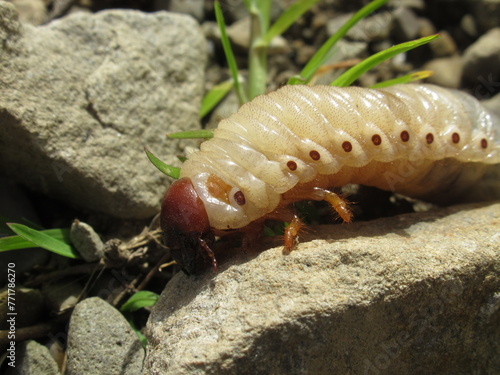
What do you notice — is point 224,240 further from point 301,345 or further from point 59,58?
point 59,58

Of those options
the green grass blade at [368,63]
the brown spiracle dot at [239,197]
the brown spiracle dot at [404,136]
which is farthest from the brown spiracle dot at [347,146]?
the green grass blade at [368,63]

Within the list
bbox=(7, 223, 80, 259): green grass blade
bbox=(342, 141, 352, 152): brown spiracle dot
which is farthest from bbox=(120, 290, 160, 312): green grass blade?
bbox=(342, 141, 352, 152): brown spiracle dot

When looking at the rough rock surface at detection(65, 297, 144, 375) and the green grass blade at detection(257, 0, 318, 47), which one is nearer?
the rough rock surface at detection(65, 297, 144, 375)

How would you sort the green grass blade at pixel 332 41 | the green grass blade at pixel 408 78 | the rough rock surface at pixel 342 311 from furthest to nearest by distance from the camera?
the green grass blade at pixel 332 41, the green grass blade at pixel 408 78, the rough rock surface at pixel 342 311

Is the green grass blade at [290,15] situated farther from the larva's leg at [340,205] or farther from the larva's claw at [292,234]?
the larva's claw at [292,234]

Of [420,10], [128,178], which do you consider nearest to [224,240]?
[128,178]

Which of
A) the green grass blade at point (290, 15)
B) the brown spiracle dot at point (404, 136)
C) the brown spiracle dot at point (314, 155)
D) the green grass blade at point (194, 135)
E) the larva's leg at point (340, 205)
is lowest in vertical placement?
the larva's leg at point (340, 205)

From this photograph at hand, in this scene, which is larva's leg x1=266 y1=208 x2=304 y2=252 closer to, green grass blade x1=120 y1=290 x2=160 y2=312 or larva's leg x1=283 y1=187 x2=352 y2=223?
larva's leg x1=283 y1=187 x2=352 y2=223
